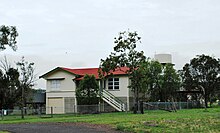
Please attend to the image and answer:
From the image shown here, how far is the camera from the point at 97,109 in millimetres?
43469

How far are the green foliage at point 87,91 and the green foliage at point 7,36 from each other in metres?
9.91

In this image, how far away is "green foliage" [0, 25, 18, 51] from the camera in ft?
120

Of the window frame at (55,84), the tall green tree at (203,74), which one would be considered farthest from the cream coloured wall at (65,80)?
the tall green tree at (203,74)

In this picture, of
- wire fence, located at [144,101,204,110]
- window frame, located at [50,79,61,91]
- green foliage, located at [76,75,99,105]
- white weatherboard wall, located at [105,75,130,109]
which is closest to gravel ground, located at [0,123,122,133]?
green foliage, located at [76,75,99,105]

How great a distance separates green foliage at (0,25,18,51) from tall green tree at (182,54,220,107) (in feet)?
120

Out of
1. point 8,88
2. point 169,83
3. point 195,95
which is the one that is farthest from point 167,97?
point 8,88

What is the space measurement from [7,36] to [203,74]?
125 ft

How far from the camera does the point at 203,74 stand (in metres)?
65.2

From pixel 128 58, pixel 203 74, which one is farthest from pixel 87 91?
pixel 203 74

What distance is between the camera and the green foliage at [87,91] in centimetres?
4409

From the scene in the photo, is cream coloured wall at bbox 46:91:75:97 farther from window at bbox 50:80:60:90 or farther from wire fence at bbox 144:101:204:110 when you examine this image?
wire fence at bbox 144:101:204:110

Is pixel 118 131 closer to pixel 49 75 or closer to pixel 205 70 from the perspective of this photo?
pixel 49 75

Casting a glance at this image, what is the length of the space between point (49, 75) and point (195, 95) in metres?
30.6

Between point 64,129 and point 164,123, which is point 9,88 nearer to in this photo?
point 64,129
